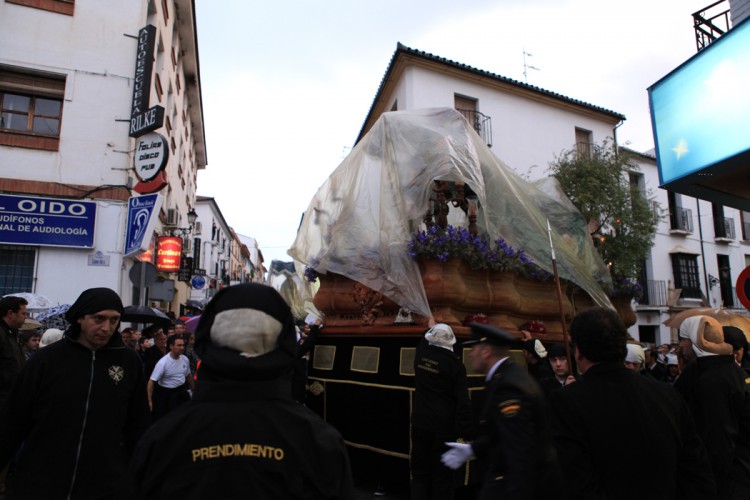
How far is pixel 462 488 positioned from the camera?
5.47 m

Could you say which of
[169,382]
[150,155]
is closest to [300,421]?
[169,382]

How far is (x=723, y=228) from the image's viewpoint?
26.4 meters

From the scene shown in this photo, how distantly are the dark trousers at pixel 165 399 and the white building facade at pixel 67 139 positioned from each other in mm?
5935

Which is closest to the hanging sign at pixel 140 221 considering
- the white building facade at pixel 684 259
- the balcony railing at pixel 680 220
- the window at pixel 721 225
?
the white building facade at pixel 684 259

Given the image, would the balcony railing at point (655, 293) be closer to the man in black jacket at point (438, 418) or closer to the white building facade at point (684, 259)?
the white building facade at point (684, 259)

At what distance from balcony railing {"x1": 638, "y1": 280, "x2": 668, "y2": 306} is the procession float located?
60.9 ft

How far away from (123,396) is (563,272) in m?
5.27

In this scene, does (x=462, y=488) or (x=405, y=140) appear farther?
(x=405, y=140)

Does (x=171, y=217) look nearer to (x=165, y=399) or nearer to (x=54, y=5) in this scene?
(x=54, y=5)

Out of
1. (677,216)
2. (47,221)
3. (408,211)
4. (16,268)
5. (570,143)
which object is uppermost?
(570,143)

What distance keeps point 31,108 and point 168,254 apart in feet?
17.6

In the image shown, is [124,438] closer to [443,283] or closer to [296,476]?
[296,476]

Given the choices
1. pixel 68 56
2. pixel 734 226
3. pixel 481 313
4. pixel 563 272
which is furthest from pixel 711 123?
pixel 734 226

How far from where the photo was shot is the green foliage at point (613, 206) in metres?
16.4
